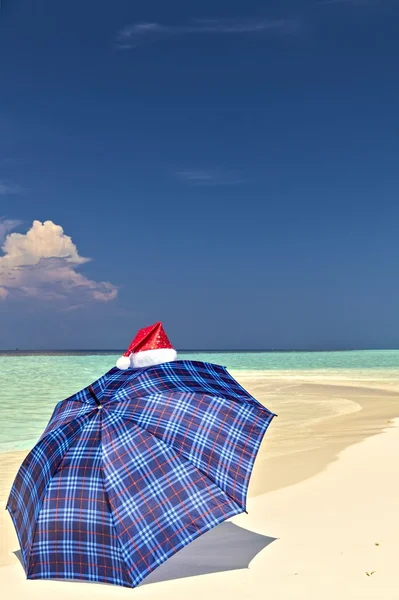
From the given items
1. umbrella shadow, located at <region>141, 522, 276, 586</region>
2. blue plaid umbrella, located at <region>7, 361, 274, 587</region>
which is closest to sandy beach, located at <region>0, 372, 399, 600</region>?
umbrella shadow, located at <region>141, 522, 276, 586</region>

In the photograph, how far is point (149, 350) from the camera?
15.2 ft

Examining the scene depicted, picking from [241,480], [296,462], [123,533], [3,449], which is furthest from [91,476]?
[3,449]

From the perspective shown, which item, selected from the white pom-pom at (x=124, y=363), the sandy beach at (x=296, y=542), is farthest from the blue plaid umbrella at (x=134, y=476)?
the sandy beach at (x=296, y=542)

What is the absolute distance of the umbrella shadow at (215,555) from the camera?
4.50m

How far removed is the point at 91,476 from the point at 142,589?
2.84 ft

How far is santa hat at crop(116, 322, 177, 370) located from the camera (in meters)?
4.63

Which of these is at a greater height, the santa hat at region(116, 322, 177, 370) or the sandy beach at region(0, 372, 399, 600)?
the santa hat at region(116, 322, 177, 370)

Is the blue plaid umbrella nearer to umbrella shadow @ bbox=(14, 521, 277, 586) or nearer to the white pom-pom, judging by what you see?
the white pom-pom

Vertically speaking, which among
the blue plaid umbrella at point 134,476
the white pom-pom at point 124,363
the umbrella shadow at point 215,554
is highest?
the white pom-pom at point 124,363

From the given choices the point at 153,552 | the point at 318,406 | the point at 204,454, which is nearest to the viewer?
the point at 153,552

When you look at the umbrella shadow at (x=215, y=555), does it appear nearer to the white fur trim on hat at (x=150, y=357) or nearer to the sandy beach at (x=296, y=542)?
the sandy beach at (x=296, y=542)

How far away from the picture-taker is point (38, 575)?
4.09 m

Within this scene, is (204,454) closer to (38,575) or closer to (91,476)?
(91,476)

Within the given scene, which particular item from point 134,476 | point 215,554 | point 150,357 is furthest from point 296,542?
point 150,357
